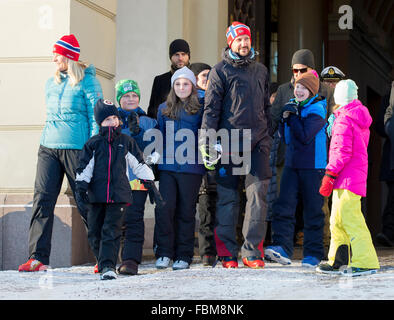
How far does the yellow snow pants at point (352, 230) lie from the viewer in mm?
5867

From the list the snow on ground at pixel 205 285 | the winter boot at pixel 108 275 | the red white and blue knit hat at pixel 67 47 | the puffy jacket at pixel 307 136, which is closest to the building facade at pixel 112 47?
the red white and blue knit hat at pixel 67 47

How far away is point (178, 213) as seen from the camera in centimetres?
668

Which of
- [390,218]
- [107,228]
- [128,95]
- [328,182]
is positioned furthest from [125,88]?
[390,218]

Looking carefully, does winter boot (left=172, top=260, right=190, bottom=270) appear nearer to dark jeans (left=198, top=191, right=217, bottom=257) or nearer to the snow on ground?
the snow on ground

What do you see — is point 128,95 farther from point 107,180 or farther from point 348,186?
point 348,186

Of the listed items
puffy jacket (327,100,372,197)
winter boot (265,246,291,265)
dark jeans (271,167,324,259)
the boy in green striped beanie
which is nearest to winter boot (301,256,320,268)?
dark jeans (271,167,324,259)

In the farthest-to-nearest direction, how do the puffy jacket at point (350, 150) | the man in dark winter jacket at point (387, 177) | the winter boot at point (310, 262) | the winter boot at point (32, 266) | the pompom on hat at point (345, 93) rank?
the man in dark winter jacket at point (387, 177) < the winter boot at point (32, 266) < the winter boot at point (310, 262) < the pompom on hat at point (345, 93) < the puffy jacket at point (350, 150)

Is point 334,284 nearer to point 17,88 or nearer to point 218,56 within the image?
point 17,88

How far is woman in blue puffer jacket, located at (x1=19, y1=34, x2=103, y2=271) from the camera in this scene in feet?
22.5

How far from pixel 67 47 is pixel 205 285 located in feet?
8.22

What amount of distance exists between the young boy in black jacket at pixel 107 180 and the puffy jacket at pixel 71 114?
0.61m

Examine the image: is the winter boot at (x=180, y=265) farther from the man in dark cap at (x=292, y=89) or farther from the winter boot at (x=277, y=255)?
the man in dark cap at (x=292, y=89)

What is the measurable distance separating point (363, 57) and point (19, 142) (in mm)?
9266

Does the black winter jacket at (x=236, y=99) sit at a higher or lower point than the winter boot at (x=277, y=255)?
higher
